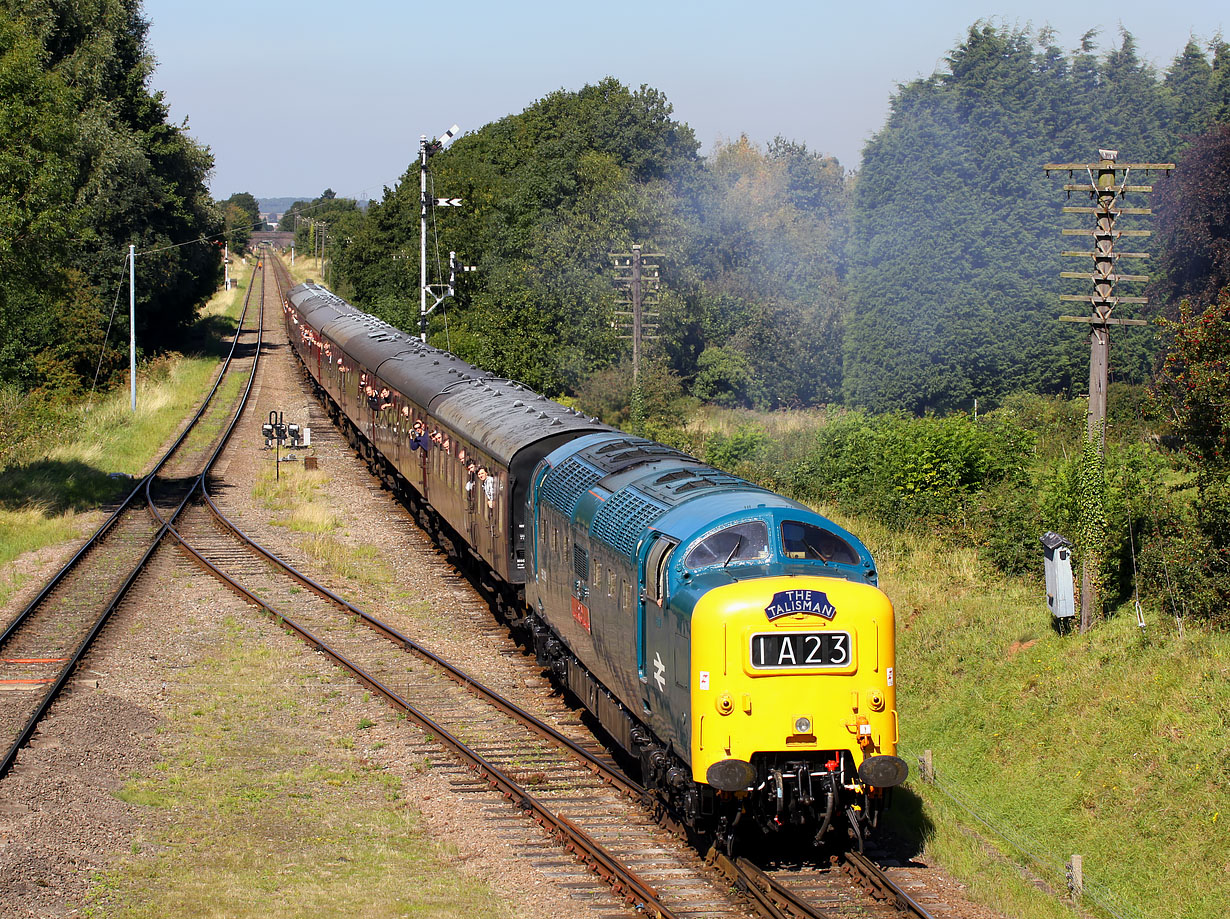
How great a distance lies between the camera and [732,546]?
10.7 meters

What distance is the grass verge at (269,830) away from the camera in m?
10.3

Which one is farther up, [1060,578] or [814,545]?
[814,545]

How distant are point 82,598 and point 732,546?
14817 mm

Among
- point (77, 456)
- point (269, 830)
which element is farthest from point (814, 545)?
point (77, 456)

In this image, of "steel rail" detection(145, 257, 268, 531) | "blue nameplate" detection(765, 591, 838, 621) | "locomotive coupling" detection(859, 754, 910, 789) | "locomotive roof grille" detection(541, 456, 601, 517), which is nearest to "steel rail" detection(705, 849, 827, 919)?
"locomotive coupling" detection(859, 754, 910, 789)

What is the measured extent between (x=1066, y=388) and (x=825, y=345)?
14.1m

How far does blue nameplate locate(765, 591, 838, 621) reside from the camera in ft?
33.2

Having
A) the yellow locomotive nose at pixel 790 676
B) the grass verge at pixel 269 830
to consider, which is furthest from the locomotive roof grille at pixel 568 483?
the yellow locomotive nose at pixel 790 676

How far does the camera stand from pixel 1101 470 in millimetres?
16891

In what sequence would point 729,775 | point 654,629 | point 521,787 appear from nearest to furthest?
point 729,775, point 654,629, point 521,787

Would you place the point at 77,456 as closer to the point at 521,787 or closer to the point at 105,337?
the point at 105,337

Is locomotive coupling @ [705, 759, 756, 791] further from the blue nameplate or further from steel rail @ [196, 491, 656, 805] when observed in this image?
steel rail @ [196, 491, 656, 805]

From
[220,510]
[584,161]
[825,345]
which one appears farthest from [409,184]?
[220,510]

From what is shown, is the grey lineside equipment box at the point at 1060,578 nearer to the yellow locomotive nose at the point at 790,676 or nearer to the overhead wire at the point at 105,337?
the yellow locomotive nose at the point at 790,676
